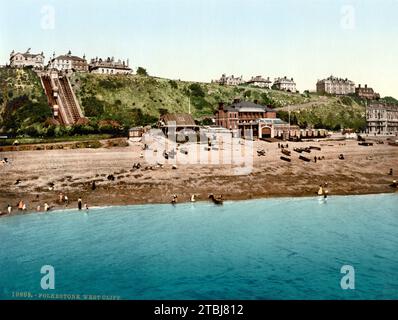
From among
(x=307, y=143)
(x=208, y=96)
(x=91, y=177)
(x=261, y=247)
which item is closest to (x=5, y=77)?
(x=208, y=96)

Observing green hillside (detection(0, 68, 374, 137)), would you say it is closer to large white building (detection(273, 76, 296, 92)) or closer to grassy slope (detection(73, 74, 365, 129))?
grassy slope (detection(73, 74, 365, 129))

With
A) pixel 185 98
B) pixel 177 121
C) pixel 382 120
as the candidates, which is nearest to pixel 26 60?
pixel 185 98

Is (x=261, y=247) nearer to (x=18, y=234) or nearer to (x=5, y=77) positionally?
(x=18, y=234)

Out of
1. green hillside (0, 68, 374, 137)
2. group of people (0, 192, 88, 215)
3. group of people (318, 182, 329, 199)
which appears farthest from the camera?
green hillside (0, 68, 374, 137)

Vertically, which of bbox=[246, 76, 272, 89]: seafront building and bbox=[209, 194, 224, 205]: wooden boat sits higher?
bbox=[246, 76, 272, 89]: seafront building

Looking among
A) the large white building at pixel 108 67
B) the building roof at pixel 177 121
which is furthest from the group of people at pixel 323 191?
the large white building at pixel 108 67

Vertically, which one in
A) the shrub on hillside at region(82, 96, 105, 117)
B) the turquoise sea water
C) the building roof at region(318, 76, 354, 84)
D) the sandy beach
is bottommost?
the turquoise sea water

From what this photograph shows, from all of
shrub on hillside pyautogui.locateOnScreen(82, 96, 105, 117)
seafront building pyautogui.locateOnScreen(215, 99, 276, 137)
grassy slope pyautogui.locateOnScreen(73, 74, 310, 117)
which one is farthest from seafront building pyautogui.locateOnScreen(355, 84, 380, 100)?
shrub on hillside pyautogui.locateOnScreen(82, 96, 105, 117)
